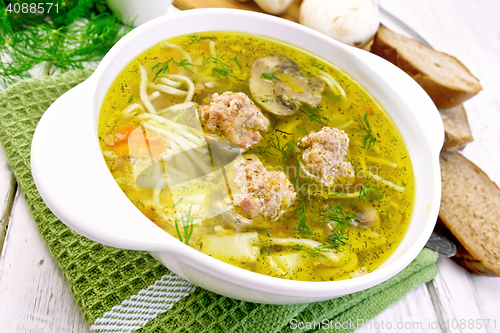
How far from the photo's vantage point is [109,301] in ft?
6.99

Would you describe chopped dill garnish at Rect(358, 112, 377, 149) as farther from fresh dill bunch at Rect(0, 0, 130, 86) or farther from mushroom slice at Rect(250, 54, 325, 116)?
fresh dill bunch at Rect(0, 0, 130, 86)

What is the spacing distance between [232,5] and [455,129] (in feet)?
8.41

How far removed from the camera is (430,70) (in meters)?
4.06

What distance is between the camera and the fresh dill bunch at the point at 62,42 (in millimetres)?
3176

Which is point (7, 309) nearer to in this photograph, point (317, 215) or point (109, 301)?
point (109, 301)

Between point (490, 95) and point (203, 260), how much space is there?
163 inches

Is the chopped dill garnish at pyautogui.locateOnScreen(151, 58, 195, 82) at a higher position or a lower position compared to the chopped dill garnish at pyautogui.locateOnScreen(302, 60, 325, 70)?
lower

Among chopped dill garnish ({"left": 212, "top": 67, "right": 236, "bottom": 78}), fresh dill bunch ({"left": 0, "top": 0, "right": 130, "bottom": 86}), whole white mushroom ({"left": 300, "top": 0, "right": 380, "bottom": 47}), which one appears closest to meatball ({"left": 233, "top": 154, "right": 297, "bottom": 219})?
chopped dill garnish ({"left": 212, "top": 67, "right": 236, "bottom": 78})

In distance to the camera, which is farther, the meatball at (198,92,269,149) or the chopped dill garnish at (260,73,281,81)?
the chopped dill garnish at (260,73,281,81)

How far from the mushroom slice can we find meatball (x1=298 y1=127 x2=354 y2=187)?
35 cm

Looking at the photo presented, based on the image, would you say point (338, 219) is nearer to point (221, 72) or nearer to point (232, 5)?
point (221, 72)

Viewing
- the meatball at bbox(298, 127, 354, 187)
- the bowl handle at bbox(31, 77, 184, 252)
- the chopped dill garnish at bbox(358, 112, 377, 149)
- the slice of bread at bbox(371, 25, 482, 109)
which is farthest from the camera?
the slice of bread at bbox(371, 25, 482, 109)

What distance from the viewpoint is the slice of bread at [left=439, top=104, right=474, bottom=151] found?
144 inches

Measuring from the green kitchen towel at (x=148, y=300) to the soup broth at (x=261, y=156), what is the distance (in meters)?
0.36
